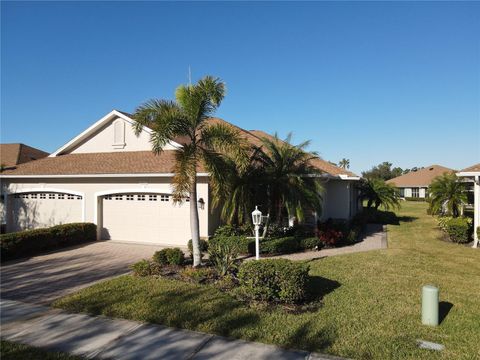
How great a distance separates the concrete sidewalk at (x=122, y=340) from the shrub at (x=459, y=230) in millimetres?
13177

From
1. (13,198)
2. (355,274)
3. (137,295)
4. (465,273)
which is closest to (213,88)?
(137,295)

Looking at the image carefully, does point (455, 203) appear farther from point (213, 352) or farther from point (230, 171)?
point (213, 352)

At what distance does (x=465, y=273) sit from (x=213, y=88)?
30.3ft

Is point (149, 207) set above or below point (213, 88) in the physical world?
below

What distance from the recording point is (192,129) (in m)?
10.3

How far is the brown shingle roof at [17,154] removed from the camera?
2643 cm

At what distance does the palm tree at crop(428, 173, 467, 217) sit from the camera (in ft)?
59.9

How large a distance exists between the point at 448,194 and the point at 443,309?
13.5m

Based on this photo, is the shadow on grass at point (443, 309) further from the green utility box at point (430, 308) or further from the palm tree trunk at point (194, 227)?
the palm tree trunk at point (194, 227)

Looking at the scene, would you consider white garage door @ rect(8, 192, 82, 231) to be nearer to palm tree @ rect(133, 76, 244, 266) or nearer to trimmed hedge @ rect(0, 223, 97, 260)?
trimmed hedge @ rect(0, 223, 97, 260)

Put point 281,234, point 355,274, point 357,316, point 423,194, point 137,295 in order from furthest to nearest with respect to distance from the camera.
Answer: point 423,194 → point 281,234 → point 355,274 → point 137,295 → point 357,316

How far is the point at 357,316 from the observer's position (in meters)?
6.66

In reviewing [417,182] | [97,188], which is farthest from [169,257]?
[417,182]

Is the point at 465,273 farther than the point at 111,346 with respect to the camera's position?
Yes
